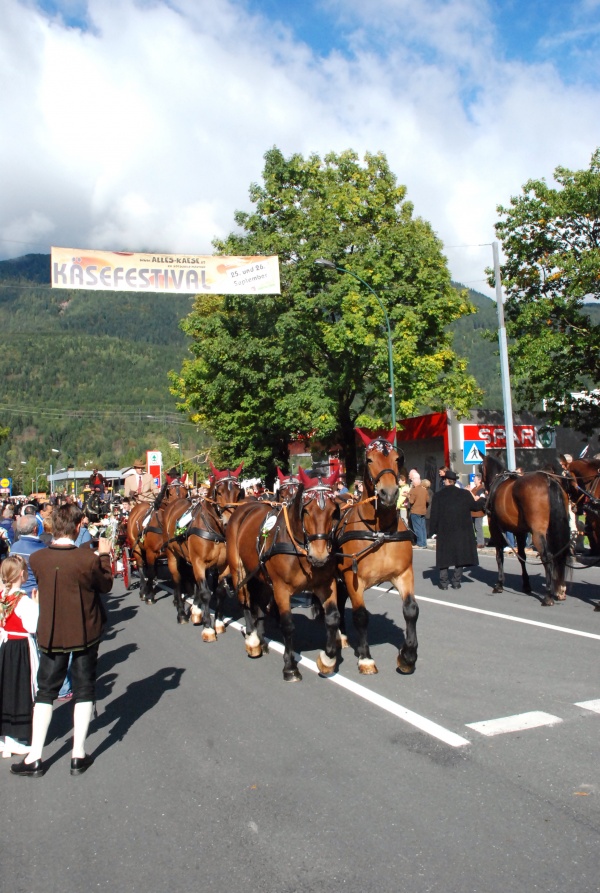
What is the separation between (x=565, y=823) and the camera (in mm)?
4395

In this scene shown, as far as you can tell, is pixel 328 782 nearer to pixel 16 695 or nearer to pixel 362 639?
pixel 16 695

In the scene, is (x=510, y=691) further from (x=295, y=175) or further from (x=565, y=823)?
(x=295, y=175)

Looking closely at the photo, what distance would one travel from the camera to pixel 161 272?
19844 mm

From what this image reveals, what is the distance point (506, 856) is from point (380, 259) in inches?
1074

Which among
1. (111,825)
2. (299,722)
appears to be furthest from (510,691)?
(111,825)

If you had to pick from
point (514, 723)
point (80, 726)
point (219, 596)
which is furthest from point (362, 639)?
point (219, 596)

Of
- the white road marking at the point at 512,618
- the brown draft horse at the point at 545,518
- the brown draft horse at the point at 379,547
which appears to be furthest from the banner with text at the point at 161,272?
the brown draft horse at the point at 379,547

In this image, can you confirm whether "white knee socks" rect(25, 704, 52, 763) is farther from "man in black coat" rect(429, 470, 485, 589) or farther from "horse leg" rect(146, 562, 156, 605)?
"man in black coat" rect(429, 470, 485, 589)

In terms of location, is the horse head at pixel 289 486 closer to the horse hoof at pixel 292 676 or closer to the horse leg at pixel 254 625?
the horse leg at pixel 254 625

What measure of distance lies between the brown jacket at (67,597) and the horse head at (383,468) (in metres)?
2.86

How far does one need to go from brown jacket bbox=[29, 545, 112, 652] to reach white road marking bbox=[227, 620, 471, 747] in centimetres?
Result: 255

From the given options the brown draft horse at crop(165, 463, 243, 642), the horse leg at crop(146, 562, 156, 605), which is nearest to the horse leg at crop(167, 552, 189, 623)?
the brown draft horse at crop(165, 463, 243, 642)

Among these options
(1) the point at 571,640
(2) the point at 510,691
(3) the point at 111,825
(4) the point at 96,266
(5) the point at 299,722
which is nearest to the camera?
(3) the point at 111,825

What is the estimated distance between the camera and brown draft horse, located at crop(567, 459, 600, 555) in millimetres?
11328
